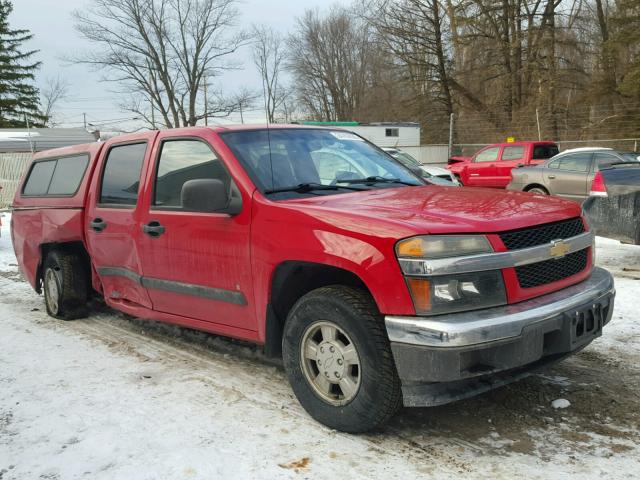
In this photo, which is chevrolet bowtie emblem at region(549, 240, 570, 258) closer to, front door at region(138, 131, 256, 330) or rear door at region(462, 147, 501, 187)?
front door at region(138, 131, 256, 330)

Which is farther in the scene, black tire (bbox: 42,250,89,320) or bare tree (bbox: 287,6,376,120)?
bare tree (bbox: 287,6,376,120)

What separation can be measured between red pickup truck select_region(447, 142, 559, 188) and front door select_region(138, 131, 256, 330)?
13.4 m

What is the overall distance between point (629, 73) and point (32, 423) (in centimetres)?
2994

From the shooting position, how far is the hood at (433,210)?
2.81m

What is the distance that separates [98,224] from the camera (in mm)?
4855

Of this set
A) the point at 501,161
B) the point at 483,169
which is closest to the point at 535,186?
the point at 501,161

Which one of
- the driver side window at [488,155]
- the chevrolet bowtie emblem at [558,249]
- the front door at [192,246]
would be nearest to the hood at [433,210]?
the chevrolet bowtie emblem at [558,249]

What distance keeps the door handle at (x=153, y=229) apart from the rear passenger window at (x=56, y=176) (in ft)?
4.88

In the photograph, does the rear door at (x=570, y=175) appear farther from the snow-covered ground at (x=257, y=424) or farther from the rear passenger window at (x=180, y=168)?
the rear passenger window at (x=180, y=168)

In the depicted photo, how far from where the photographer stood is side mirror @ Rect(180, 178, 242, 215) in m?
3.41

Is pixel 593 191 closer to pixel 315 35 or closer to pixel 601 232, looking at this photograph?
pixel 601 232

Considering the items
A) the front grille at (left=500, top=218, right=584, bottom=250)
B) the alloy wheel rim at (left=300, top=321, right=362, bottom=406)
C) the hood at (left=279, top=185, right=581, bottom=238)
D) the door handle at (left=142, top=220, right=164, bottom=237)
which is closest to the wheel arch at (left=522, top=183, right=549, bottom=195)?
the hood at (left=279, top=185, right=581, bottom=238)

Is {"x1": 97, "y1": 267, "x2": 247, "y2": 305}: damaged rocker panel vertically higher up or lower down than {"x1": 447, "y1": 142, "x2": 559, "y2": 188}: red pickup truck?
lower down

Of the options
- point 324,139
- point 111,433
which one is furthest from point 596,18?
point 111,433
